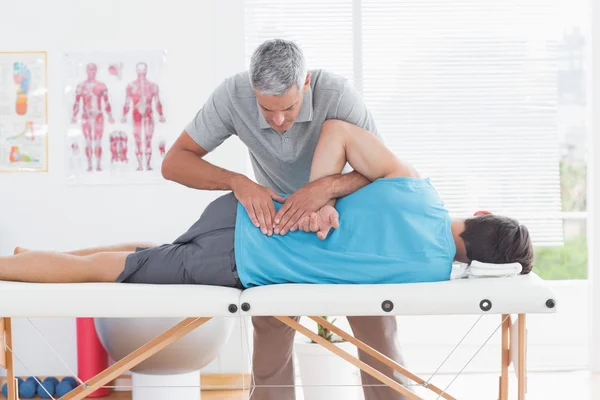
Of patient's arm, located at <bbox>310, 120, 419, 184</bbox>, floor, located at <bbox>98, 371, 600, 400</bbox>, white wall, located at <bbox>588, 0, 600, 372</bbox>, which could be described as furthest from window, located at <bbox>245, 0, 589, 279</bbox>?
patient's arm, located at <bbox>310, 120, 419, 184</bbox>

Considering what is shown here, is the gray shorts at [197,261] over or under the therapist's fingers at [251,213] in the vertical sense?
under

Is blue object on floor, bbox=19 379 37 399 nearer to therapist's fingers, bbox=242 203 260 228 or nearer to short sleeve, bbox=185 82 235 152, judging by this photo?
short sleeve, bbox=185 82 235 152

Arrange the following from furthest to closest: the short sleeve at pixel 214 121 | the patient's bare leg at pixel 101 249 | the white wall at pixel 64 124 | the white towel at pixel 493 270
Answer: the white wall at pixel 64 124 → the short sleeve at pixel 214 121 → the patient's bare leg at pixel 101 249 → the white towel at pixel 493 270

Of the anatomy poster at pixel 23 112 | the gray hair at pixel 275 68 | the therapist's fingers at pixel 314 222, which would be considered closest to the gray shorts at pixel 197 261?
the therapist's fingers at pixel 314 222

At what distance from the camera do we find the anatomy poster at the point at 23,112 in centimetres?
342

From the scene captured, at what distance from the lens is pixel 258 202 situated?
78.1 inches

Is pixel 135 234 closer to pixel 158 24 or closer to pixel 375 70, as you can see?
pixel 158 24

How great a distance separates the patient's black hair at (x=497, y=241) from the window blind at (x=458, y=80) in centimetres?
160

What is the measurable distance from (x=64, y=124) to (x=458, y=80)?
1859 millimetres

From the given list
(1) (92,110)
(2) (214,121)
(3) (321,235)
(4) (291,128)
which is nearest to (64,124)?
(1) (92,110)

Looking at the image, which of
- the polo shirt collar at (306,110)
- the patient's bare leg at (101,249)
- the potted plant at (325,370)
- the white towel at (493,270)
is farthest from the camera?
the potted plant at (325,370)

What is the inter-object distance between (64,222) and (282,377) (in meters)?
1.44

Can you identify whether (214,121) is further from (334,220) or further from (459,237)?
(459,237)

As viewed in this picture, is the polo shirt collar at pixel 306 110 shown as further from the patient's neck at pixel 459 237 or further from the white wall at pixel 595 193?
the white wall at pixel 595 193
